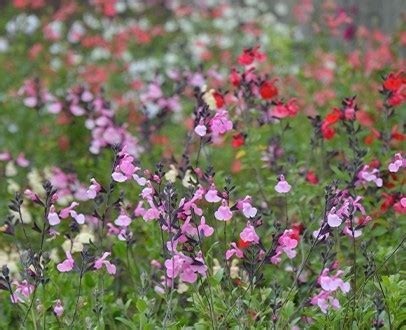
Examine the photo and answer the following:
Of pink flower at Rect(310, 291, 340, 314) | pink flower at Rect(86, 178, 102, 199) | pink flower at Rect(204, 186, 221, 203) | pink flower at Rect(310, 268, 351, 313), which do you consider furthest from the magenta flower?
pink flower at Rect(86, 178, 102, 199)

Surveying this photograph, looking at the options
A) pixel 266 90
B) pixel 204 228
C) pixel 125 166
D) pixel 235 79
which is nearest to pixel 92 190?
pixel 125 166

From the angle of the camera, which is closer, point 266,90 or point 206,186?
point 266,90

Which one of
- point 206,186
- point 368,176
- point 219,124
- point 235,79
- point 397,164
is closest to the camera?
point 397,164

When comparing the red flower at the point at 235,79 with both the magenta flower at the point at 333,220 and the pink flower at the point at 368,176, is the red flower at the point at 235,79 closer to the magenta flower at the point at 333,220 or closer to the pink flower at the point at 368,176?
the pink flower at the point at 368,176

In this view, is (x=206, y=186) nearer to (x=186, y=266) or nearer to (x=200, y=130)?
(x=200, y=130)

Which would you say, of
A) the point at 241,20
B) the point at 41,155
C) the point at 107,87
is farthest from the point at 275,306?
the point at 241,20

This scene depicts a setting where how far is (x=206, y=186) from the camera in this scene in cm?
448

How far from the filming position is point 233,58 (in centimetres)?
952

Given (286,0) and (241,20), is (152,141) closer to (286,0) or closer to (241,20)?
(241,20)

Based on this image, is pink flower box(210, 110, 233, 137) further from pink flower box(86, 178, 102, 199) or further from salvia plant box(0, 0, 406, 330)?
pink flower box(86, 178, 102, 199)

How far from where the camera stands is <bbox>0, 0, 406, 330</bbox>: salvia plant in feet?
10.1

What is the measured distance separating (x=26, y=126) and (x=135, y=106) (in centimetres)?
115

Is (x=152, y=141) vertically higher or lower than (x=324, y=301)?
lower

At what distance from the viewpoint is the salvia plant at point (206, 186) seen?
10.1 feet
